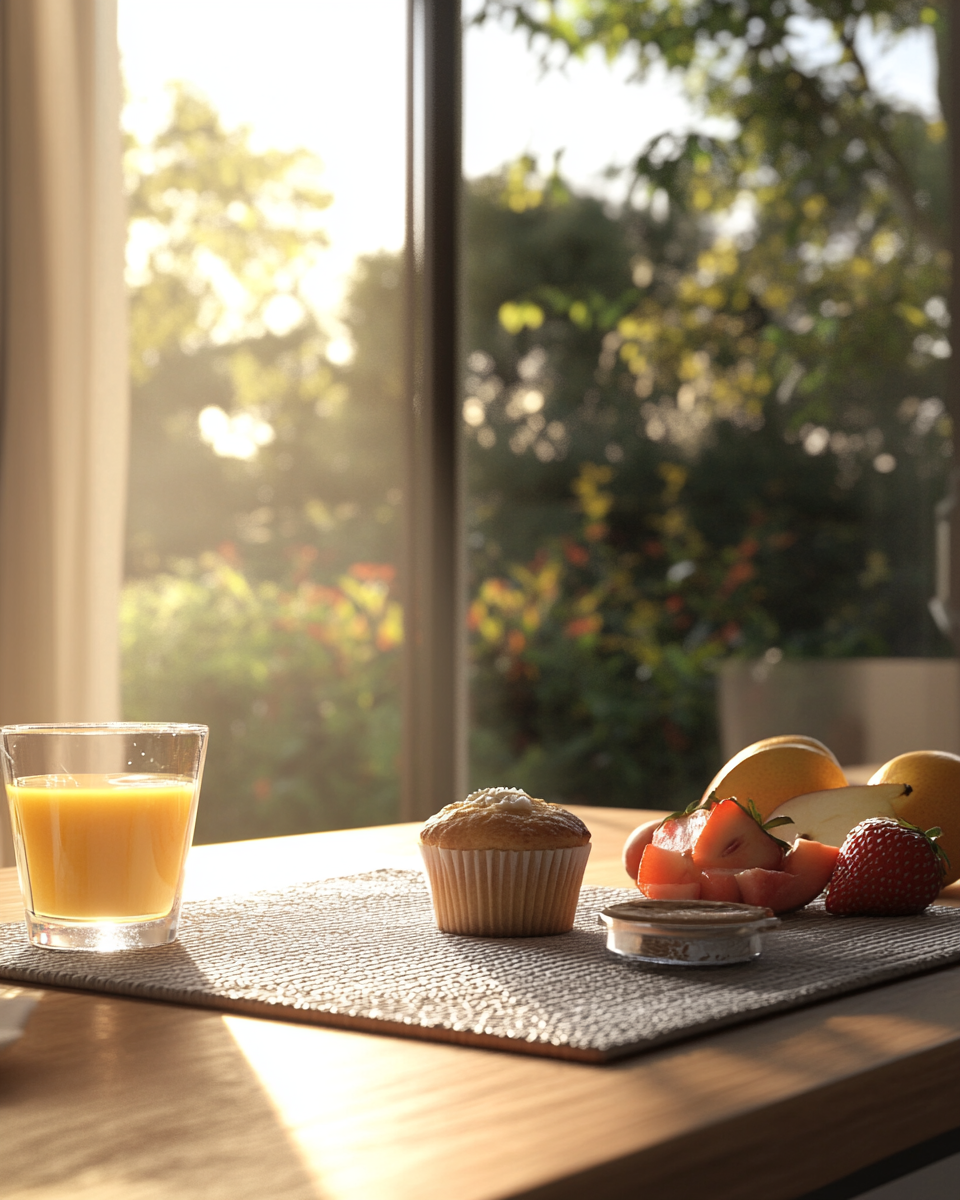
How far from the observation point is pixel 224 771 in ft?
11.1

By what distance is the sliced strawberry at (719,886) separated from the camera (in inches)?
31.4

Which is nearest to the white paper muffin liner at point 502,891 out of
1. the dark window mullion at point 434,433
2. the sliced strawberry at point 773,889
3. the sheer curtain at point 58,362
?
the sliced strawberry at point 773,889

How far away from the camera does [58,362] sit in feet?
6.88

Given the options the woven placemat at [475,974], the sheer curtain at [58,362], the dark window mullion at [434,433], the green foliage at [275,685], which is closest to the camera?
the woven placemat at [475,974]

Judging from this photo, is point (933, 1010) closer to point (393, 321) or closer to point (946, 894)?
point (946, 894)

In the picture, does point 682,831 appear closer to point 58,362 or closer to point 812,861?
point 812,861

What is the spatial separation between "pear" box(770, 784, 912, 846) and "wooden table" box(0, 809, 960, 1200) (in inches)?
12.0

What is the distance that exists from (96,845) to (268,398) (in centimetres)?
283

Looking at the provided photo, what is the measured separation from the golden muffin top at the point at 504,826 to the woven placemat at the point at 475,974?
0.05 m

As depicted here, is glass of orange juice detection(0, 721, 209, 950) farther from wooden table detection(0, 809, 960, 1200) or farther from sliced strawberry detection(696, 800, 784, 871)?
sliced strawberry detection(696, 800, 784, 871)

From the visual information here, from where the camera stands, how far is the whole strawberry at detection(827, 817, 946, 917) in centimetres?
84

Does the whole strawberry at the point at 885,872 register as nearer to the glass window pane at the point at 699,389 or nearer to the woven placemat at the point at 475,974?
the woven placemat at the point at 475,974

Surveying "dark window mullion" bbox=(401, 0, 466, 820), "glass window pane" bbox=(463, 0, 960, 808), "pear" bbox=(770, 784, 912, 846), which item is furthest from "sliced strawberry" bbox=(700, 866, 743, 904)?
"glass window pane" bbox=(463, 0, 960, 808)

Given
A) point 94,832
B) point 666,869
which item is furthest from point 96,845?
point 666,869
